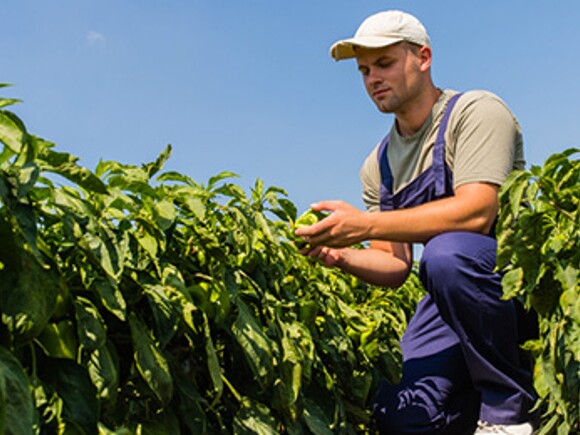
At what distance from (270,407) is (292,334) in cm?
23

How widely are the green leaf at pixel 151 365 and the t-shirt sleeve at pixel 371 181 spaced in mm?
2131

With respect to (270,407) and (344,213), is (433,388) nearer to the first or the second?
(344,213)

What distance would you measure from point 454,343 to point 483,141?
85 cm

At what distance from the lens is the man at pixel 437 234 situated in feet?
9.66

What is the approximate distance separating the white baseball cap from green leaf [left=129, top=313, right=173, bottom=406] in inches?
74.9

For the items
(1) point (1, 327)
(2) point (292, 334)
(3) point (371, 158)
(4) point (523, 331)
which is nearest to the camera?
(1) point (1, 327)

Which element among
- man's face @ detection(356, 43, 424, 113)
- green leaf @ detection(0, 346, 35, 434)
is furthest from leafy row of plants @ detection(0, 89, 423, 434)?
man's face @ detection(356, 43, 424, 113)

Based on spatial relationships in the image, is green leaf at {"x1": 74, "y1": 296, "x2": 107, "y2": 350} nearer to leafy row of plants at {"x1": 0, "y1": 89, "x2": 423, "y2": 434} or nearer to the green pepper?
leafy row of plants at {"x1": 0, "y1": 89, "x2": 423, "y2": 434}

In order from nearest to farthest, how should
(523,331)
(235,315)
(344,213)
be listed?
(235,315) → (344,213) → (523,331)

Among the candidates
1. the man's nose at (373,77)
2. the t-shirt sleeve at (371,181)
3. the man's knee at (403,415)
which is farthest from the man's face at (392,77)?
the man's knee at (403,415)

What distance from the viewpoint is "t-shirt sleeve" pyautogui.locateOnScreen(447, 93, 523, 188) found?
10.0 ft

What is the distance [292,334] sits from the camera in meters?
2.25

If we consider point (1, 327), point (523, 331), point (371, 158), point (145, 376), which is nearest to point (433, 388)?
point (523, 331)

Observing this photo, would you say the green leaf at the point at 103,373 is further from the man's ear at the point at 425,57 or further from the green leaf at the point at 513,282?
the man's ear at the point at 425,57
